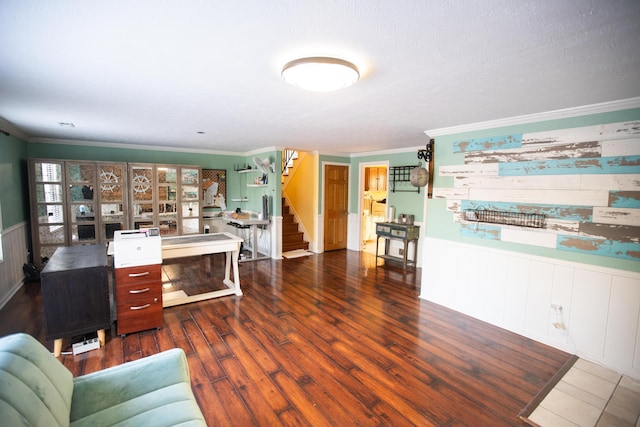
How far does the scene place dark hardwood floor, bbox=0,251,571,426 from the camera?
2061 millimetres

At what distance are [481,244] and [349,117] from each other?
7.02ft

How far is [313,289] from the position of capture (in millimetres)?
4367

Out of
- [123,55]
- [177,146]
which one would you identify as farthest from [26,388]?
[177,146]

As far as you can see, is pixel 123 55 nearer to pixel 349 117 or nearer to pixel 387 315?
pixel 349 117

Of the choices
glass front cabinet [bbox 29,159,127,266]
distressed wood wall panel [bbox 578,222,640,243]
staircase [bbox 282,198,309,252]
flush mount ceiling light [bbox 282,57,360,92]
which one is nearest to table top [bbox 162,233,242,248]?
glass front cabinet [bbox 29,159,127,266]

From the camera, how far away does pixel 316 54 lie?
68.2 inches

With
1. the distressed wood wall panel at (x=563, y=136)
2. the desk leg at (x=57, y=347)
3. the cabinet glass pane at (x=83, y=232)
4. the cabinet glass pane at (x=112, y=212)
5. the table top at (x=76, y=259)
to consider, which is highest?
the distressed wood wall panel at (x=563, y=136)

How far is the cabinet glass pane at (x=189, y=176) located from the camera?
6.05 meters

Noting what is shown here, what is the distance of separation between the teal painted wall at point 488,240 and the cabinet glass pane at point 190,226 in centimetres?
459

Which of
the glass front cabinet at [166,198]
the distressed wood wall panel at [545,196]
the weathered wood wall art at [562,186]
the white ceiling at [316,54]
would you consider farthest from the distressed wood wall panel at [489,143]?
the glass front cabinet at [166,198]

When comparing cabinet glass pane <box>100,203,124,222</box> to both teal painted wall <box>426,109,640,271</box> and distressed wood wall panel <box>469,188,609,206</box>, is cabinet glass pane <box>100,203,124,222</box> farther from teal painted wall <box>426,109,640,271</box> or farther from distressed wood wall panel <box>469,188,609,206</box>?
distressed wood wall panel <box>469,188,609,206</box>

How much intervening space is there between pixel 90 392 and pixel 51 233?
4721mm

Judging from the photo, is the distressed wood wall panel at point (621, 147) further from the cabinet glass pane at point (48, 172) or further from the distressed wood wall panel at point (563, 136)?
the cabinet glass pane at point (48, 172)

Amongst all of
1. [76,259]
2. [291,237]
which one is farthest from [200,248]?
[291,237]
